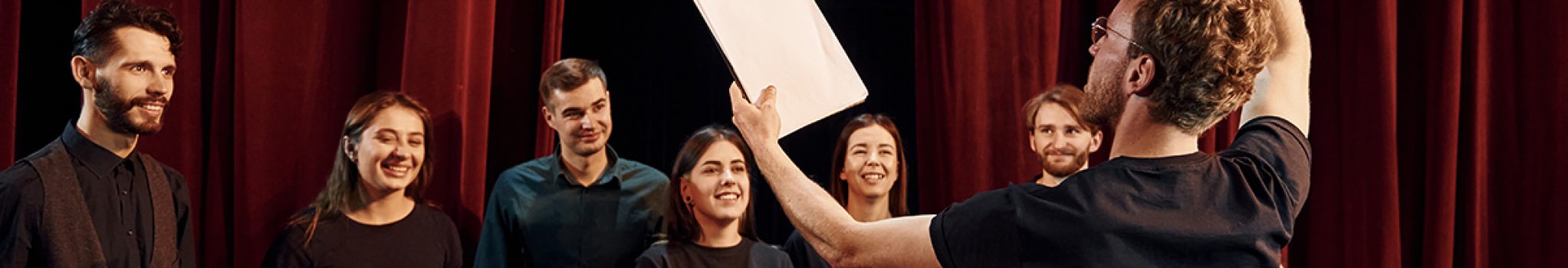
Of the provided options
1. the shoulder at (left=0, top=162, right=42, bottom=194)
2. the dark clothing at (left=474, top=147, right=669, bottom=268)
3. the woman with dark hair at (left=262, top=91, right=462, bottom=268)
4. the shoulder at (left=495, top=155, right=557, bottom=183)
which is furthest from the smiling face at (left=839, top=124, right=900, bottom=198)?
the shoulder at (left=0, top=162, right=42, bottom=194)

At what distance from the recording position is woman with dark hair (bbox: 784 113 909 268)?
7.97 feet

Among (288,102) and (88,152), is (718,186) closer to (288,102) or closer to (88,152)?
(288,102)

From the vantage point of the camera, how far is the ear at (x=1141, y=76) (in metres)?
1.20

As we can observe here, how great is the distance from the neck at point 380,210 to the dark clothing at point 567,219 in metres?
0.18

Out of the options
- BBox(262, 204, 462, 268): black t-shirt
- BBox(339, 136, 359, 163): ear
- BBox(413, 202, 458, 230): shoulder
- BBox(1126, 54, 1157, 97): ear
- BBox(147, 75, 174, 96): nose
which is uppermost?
BBox(1126, 54, 1157, 97): ear

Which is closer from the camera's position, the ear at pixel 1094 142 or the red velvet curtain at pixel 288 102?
the ear at pixel 1094 142

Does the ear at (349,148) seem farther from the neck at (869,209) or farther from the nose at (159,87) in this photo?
the neck at (869,209)

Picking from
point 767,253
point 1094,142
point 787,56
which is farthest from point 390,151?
point 1094,142

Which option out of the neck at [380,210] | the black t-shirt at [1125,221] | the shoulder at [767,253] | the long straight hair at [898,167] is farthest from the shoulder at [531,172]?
the black t-shirt at [1125,221]

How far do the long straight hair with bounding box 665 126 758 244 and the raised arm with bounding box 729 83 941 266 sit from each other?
3.17 ft

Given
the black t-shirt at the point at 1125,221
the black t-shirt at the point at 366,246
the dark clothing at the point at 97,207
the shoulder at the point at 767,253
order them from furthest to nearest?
the shoulder at the point at 767,253 < the black t-shirt at the point at 366,246 < the dark clothing at the point at 97,207 < the black t-shirt at the point at 1125,221

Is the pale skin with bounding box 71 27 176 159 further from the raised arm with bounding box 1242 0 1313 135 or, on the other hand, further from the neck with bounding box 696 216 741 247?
the raised arm with bounding box 1242 0 1313 135

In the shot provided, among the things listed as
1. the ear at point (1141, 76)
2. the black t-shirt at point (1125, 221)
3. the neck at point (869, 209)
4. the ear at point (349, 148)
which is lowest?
the neck at point (869, 209)

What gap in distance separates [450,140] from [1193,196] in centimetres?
178
